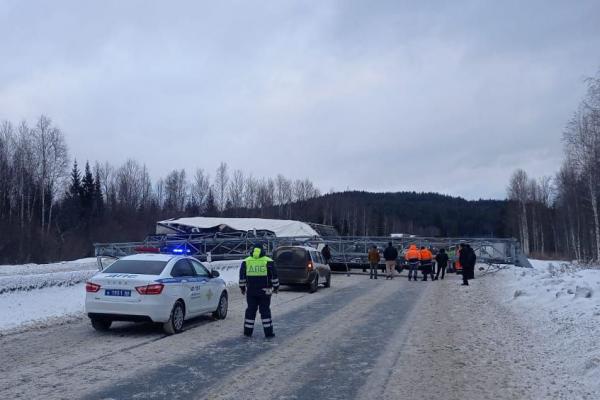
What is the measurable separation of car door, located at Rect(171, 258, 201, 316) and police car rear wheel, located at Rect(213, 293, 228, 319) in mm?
1240

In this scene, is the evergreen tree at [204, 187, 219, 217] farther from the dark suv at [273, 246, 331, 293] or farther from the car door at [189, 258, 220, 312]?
the car door at [189, 258, 220, 312]

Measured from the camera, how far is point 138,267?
1241cm

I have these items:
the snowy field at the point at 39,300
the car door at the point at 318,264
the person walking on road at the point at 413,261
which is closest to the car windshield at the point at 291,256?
the car door at the point at 318,264

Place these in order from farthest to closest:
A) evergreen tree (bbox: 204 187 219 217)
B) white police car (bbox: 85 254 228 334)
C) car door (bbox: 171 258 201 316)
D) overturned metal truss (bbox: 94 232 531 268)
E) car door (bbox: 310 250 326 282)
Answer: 1. evergreen tree (bbox: 204 187 219 217)
2. overturned metal truss (bbox: 94 232 531 268)
3. car door (bbox: 310 250 326 282)
4. car door (bbox: 171 258 201 316)
5. white police car (bbox: 85 254 228 334)

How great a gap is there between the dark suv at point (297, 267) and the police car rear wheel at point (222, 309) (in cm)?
801

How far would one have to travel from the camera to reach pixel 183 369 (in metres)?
8.64

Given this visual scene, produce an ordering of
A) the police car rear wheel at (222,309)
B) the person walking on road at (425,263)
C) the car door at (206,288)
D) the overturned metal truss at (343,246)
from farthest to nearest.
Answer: the overturned metal truss at (343,246) → the person walking on road at (425,263) → the police car rear wheel at (222,309) → the car door at (206,288)

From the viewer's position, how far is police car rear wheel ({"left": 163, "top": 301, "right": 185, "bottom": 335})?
→ 39.0 feet

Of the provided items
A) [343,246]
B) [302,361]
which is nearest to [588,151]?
[343,246]

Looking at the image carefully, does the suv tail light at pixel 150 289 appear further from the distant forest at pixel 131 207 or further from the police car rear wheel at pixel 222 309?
→ the distant forest at pixel 131 207

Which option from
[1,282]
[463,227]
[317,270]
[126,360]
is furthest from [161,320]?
[463,227]

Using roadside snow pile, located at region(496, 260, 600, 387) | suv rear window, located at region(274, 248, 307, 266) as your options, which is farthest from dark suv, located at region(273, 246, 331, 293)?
roadside snow pile, located at region(496, 260, 600, 387)

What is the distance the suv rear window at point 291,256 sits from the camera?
23.1m

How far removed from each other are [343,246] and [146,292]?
2838cm
